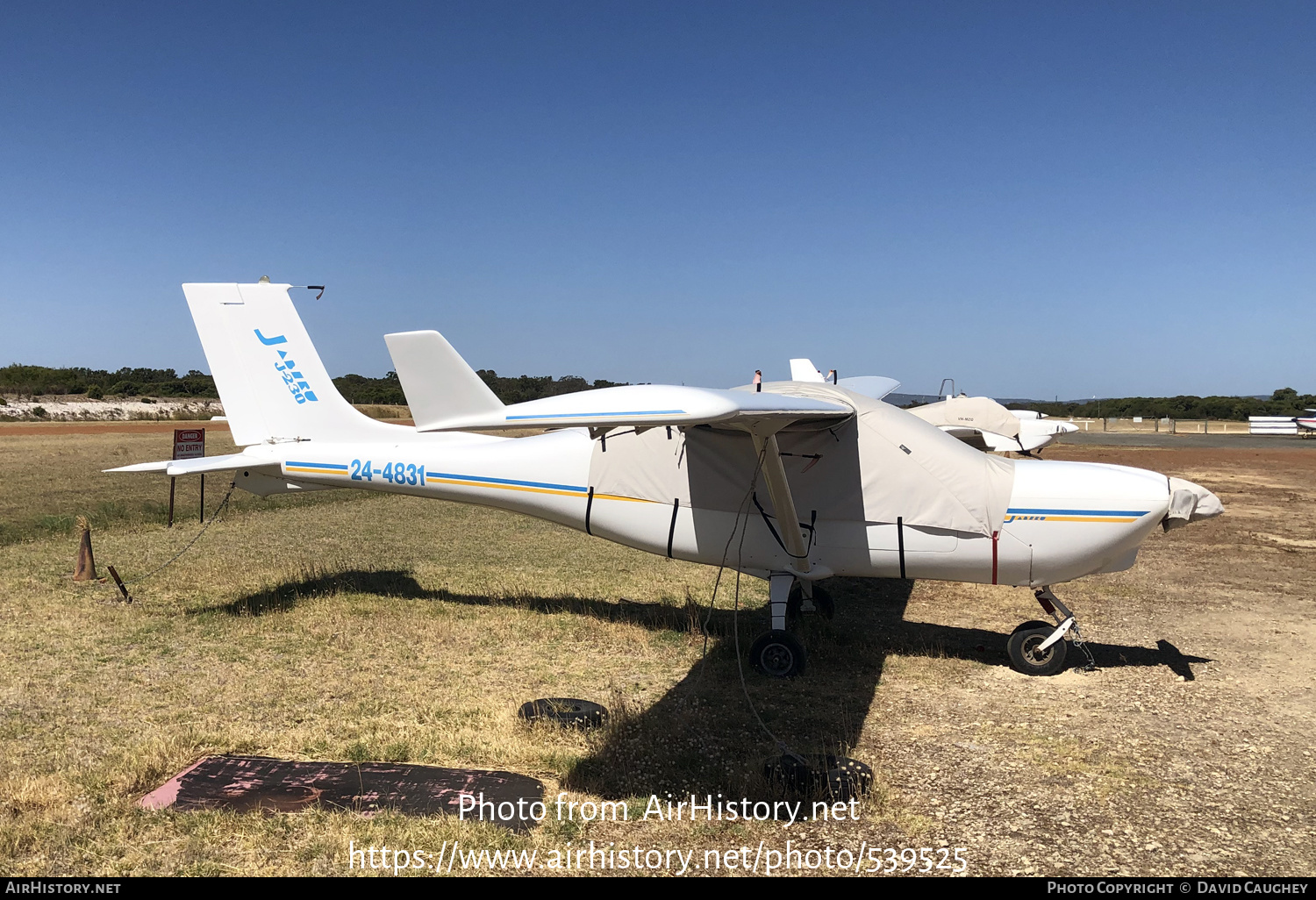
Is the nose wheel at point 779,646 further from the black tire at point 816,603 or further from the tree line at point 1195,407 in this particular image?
the tree line at point 1195,407

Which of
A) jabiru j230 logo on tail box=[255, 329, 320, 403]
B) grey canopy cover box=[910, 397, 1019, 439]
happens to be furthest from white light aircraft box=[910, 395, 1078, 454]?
jabiru j230 logo on tail box=[255, 329, 320, 403]

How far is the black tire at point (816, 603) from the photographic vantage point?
784 centimetres

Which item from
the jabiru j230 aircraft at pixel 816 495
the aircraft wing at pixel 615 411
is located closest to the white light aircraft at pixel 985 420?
the jabiru j230 aircraft at pixel 816 495

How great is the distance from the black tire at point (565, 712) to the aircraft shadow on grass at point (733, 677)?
15cm

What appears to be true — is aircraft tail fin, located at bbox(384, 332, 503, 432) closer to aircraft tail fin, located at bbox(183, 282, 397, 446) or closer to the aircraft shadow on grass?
aircraft tail fin, located at bbox(183, 282, 397, 446)

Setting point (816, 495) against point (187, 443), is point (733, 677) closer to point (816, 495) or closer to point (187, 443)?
→ point (816, 495)

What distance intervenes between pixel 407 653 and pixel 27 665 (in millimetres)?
3013

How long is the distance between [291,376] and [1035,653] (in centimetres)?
790

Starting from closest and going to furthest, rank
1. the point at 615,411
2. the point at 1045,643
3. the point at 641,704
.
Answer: the point at 615,411, the point at 641,704, the point at 1045,643

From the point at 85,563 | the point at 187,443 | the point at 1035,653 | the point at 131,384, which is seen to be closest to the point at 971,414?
the point at 1035,653

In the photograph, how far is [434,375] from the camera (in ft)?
20.6

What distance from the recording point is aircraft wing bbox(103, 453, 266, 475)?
7758 millimetres

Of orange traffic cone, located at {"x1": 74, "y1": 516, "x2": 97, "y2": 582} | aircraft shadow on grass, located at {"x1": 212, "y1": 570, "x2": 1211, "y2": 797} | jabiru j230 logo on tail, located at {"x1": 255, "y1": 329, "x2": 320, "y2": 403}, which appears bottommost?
aircraft shadow on grass, located at {"x1": 212, "y1": 570, "x2": 1211, "y2": 797}

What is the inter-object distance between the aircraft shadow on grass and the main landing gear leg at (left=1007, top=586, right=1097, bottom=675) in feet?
1.17
